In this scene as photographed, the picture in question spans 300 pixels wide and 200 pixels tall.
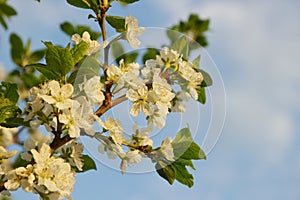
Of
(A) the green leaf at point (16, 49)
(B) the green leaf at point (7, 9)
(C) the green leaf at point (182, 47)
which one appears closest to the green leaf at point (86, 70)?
(C) the green leaf at point (182, 47)

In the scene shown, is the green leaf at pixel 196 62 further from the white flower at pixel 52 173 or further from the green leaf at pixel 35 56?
the green leaf at pixel 35 56

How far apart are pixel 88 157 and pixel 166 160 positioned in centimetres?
19

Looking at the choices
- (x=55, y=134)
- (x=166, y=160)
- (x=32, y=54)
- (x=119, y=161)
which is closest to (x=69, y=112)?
(x=55, y=134)

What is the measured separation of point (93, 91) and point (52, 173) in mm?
183

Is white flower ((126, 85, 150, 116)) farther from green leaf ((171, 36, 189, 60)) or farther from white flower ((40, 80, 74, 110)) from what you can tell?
green leaf ((171, 36, 189, 60))

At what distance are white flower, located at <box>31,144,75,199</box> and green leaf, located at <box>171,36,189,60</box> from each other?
0.43 m

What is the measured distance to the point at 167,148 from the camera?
3.86ft

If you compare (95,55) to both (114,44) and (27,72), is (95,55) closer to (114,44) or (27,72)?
(114,44)

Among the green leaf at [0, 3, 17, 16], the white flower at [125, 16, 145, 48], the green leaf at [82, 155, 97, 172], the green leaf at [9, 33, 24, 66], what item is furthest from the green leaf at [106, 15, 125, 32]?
the green leaf at [9, 33, 24, 66]

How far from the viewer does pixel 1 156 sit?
1120 mm

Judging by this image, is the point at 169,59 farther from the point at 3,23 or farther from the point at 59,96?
the point at 3,23

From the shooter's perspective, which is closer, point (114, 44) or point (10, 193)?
point (10, 193)

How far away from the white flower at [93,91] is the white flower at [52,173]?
13 centimetres

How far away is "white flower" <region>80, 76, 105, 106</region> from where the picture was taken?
105 centimetres
